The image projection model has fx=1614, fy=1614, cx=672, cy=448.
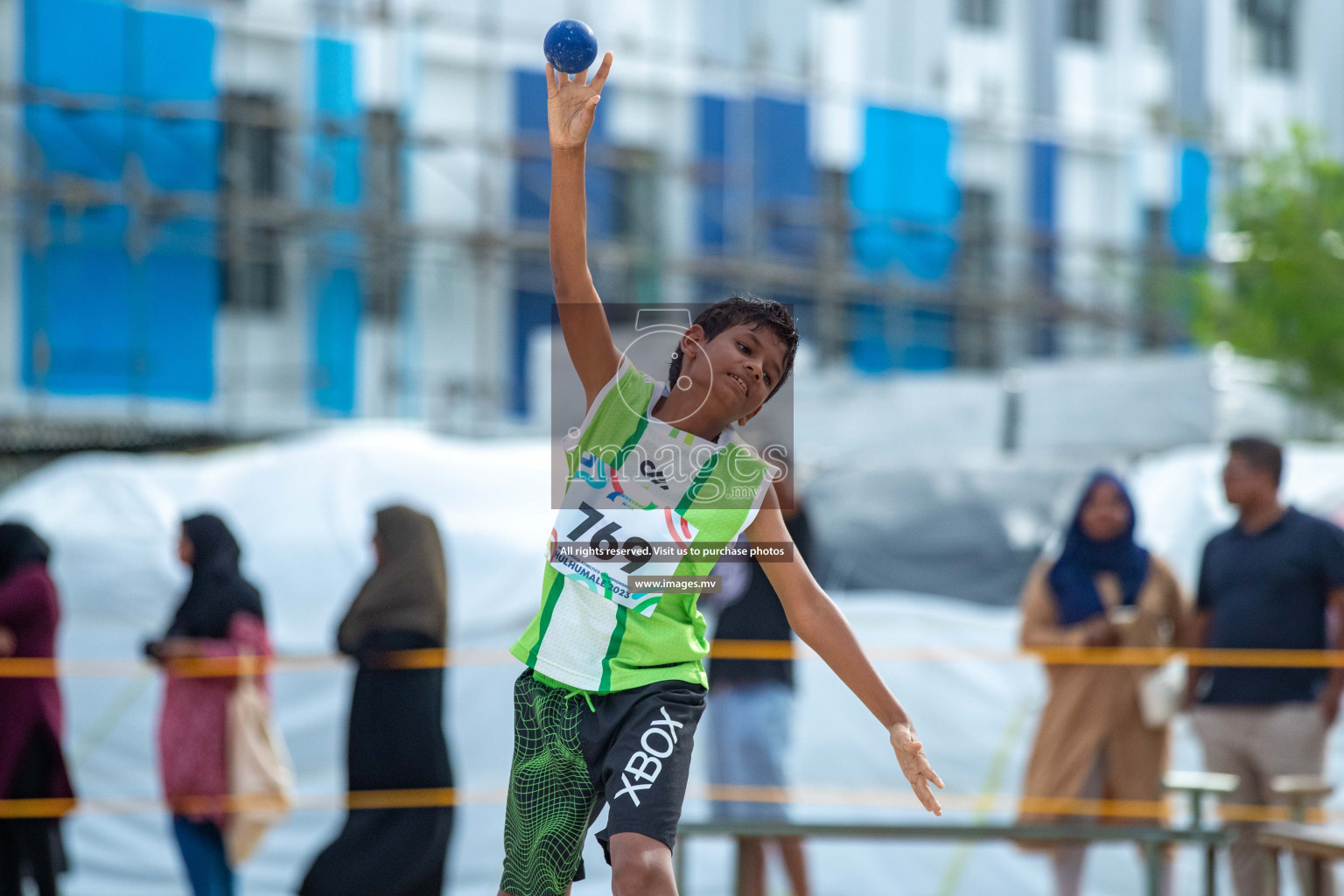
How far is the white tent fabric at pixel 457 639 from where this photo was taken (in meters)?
7.37

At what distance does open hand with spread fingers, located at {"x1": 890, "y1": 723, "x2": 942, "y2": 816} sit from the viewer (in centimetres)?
257

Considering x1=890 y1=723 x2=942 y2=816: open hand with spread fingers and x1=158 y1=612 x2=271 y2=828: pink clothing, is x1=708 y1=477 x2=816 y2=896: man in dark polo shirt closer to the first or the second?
x1=158 y1=612 x2=271 y2=828: pink clothing

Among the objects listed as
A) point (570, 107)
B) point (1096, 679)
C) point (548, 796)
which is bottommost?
point (1096, 679)

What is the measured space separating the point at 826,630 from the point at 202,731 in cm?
372

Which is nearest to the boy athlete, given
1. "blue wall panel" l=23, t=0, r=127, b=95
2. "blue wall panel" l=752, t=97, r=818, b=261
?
"blue wall panel" l=23, t=0, r=127, b=95

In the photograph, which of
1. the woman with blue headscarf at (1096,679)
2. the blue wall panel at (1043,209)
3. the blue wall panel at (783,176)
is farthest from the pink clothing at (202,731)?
the blue wall panel at (1043,209)

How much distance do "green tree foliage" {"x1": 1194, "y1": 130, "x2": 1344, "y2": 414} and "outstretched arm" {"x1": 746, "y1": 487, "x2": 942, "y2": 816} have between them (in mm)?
16214

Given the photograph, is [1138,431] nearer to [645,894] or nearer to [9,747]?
[9,747]

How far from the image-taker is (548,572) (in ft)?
9.12

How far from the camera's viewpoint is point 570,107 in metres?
2.59

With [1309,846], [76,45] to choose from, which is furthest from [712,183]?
[1309,846]

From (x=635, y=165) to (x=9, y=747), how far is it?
15.3m

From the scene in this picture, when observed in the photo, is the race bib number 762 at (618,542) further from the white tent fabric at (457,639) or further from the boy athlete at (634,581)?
the white tent fabric at (457,639)

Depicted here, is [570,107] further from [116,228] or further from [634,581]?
[116,228]
